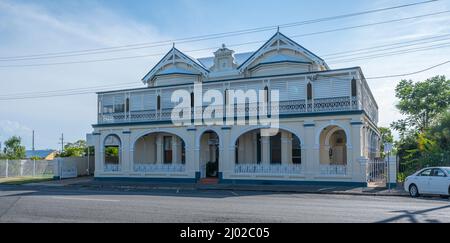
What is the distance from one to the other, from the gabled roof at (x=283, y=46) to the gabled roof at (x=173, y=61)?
337 centimetres

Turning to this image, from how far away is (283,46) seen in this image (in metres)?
29.4

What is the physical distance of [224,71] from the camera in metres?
31.6

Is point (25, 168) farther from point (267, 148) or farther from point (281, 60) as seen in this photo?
point (281, 60)

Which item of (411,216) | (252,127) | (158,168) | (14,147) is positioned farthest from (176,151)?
(14,147)

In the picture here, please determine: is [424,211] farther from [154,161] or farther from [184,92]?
[154,161]

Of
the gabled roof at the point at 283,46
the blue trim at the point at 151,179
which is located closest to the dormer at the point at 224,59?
the gabled roof at the point at 283,46

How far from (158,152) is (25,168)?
52.8 ft

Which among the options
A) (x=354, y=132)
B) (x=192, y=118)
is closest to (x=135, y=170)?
(x=192, y=118)

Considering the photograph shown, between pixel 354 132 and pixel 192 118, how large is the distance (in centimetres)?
988

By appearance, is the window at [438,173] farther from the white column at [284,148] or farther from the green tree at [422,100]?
the green tree at [422,100]

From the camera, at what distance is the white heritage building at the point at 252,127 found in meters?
24.5

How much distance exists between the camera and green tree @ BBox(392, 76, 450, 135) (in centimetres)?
4144

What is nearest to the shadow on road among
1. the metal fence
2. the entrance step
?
the entrance step

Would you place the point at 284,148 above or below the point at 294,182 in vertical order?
above
